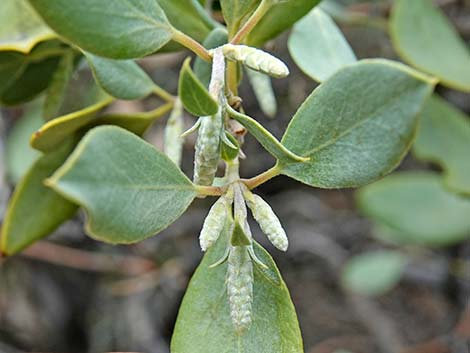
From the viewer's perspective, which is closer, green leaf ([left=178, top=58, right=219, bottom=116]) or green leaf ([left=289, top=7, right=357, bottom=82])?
green leaf ([left=178, top=58, right=219, bottom=116])

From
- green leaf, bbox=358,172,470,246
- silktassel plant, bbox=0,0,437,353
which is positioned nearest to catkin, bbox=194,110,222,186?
silktassel plant, bbox=0,0,437,353

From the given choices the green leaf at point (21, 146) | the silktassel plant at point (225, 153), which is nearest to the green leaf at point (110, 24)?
the silktassel plant at point (225, 153)

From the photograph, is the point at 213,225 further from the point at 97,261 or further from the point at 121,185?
the point at 97,261

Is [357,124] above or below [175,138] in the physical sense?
above

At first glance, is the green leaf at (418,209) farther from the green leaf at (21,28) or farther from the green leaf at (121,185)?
the green leaf at (121,185)

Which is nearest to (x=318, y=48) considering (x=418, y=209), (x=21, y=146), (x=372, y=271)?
(x=21, y=146)

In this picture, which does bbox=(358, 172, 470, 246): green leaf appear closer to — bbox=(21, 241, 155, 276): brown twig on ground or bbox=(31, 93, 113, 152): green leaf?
bbox=(21, 241, 155, 276): brown twig on ground
